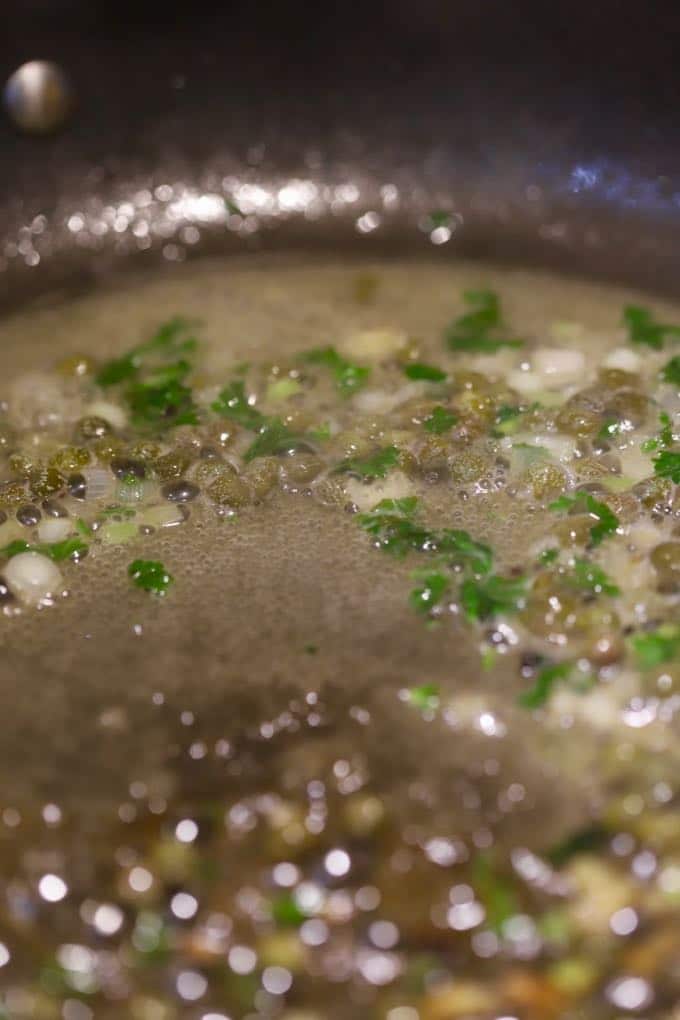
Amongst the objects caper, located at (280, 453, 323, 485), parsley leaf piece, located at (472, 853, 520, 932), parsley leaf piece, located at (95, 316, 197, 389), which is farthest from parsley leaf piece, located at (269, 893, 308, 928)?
parsley leaf piece, located at (95, 316, 197, 389)

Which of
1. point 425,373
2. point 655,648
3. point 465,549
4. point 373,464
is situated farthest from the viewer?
point 425,373

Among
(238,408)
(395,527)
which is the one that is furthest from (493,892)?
(238,408)

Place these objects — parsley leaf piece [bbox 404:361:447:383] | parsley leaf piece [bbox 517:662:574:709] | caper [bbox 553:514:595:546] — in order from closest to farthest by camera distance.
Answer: parsley leaf piece [bbox 517:662:574:709] < caper [bbox 553:514:595:546] < parsley leaf piece [bbox 404:361:447:383]

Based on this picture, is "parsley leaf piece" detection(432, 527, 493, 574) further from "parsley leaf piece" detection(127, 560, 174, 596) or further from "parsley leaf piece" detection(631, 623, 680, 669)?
"parsley leaf piece" detection(127, 560, 174, 596)

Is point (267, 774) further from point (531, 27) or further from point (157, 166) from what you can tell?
point (531, 27)

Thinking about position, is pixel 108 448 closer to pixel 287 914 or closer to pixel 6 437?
pixel 6 437

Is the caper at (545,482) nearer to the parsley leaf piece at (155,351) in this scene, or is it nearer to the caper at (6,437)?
the parsley leaf piece at (155,351)
